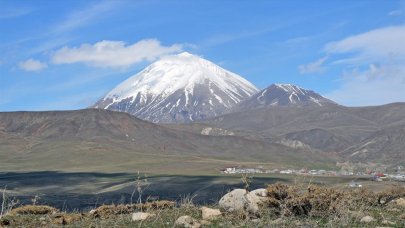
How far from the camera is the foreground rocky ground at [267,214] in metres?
10.3

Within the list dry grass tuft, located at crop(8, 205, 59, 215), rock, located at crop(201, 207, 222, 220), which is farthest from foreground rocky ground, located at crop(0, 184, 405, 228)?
dry grass tuft, located at crop(8, 205, 59, 215)

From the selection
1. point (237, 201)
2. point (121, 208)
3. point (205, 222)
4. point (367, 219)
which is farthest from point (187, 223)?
point (121, 208)

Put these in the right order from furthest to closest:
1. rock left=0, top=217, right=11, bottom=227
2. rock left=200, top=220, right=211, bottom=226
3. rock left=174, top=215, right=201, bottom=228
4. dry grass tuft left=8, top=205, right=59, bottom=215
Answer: dry grass tuft left=8, top=205, right=59, bottom=215 < rock left=0, top=217, right=11, bottom=227 < rock left=200, top=220, right=211, bottom=226 < rock left=174, top=215, right=201, bottom=228

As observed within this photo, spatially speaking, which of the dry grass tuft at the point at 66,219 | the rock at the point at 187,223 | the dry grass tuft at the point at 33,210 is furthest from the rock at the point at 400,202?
the dry grass tuft at the point at 33,210

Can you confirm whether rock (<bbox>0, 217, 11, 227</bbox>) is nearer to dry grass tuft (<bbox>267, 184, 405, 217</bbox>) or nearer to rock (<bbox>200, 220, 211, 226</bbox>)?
rock (<bbox>200, 220, 211, 226</bbox>)

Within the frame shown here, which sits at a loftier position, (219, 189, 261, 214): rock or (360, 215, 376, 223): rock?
(219, 189, 261, 214): rock

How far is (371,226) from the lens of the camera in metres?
9.73

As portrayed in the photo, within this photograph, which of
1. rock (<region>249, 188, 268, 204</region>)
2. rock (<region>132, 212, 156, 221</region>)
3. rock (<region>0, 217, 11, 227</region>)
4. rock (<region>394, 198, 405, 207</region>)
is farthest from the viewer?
rock (<region>394, 198, 405, 207</region>)

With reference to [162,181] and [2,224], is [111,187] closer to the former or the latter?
[162,181]

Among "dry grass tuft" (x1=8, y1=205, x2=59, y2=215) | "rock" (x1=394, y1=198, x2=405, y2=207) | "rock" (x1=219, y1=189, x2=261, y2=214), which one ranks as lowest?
"dry grass tuft" (x1=8, y1=205, x2=59, y2=215)

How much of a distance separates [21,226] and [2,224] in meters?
0.37

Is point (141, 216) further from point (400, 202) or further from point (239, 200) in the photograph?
point (400, 202)

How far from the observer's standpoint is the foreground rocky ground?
1031 centimetres

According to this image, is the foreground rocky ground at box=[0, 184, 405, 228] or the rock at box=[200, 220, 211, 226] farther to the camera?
the rock at box=[200, 220, 211, 226]
